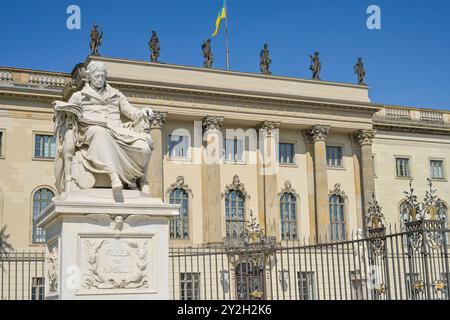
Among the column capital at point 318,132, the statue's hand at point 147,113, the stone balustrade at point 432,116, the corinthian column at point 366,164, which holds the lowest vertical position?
the statue's hand at point 147,113

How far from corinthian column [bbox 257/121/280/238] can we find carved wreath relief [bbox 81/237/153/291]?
30707 mm

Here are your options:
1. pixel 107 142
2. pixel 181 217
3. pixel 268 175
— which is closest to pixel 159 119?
pixel 181 217

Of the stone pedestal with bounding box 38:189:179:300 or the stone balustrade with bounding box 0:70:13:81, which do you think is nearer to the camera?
the stone pedestal with bounding box 38:189:179:300

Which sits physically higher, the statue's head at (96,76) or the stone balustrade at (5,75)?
the stone balustrade at (5,75)

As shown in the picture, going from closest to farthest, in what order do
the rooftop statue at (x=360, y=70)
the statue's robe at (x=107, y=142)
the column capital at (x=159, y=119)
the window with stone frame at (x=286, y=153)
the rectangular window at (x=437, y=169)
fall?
the statue's robe at (x=107, y=142), the column capital at (x=159, y=119), the window with stone frame at (x=286, y=153), the rooftop statue at (x=360, y=70), the rectangular window at (x=437, y=169)

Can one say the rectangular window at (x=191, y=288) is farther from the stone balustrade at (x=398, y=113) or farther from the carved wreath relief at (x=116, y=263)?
the stone balustrade at (x=398, y=113)

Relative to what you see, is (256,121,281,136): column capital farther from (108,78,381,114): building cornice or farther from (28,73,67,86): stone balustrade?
(28,73,67,86): stone balustrade

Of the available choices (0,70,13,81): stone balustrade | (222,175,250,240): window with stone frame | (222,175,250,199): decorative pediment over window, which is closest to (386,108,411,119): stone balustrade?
(222,175,250,199): decorative pediment over window

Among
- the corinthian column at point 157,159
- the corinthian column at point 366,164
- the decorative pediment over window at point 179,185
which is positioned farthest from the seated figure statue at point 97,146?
the corinthian column at point 366,164

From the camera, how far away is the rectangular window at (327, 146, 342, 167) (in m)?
41.3

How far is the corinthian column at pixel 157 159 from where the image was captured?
115ft

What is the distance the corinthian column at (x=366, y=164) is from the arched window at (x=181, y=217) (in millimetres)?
11059

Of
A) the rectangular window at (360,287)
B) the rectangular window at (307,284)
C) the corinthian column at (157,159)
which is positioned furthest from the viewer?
the corinthian column at (157,159)
